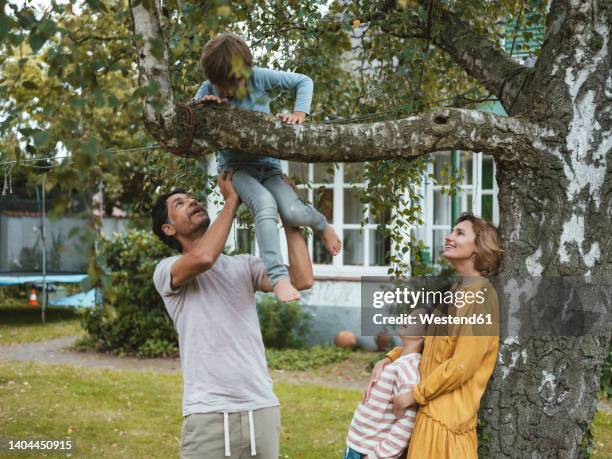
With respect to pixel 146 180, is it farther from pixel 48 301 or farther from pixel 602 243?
pixel 48 301

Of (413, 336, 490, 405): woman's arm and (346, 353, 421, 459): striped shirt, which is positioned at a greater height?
(413, 336, 490, 405): woman's arm

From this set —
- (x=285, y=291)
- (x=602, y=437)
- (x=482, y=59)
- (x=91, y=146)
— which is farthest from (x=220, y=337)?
(x=602, y=437)

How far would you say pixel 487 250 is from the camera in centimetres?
334

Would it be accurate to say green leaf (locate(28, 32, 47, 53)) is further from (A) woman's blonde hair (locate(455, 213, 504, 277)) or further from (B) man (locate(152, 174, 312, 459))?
(A) woman's blonde hair (locate(455, 213, 504, 277))

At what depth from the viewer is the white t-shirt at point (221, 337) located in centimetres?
278

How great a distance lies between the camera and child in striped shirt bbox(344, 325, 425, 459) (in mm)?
3285

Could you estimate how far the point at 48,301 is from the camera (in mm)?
13359

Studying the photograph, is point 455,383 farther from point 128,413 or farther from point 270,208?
point 128,413

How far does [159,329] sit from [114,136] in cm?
678

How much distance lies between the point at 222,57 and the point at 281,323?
7.14m

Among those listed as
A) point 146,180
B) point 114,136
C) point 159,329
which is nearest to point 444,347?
point 146,180

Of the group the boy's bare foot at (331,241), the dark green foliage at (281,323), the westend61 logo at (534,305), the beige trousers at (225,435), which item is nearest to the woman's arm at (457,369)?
the westend61 logo at (534,305)

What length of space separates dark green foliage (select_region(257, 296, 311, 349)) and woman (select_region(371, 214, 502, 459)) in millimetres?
6466

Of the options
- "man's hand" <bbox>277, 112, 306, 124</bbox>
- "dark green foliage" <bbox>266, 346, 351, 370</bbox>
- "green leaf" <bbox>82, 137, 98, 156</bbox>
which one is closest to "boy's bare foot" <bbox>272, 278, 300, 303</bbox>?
"man's hand" <bbox>277, 112, 306, 124</bbox>
